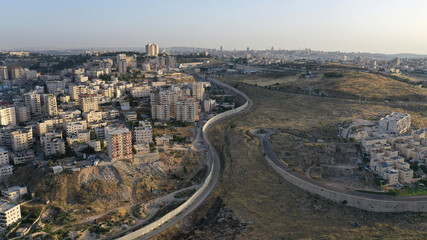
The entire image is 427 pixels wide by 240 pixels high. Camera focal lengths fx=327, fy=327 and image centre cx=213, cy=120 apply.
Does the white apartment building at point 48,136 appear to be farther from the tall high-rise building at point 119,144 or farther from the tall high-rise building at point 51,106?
the tall high-rise building at point 51,106

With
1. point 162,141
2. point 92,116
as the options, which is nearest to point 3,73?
point 92,116

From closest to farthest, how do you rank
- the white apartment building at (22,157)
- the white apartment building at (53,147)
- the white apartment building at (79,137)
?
1. the white apartment building at (22,157)
2. the white apartment building at (53,147)
3. the white apartment building at (79,137)

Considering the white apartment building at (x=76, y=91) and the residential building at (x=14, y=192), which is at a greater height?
the white apartment building at (x=76, y=91)

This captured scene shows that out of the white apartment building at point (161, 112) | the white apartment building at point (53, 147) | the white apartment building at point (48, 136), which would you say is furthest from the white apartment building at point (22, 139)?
the white apartment building at point (161, 112)

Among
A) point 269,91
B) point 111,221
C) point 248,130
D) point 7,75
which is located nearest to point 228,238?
point 111,221

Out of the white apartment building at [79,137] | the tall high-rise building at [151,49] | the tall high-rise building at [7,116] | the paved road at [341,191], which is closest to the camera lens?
the paved road at [341,191]

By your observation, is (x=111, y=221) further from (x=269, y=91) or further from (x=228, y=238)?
(x=269, y=91)

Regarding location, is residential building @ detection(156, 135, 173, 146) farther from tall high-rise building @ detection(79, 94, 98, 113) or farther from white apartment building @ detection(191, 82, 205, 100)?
white apartment building @ detection(191, 82, 205, 100)
